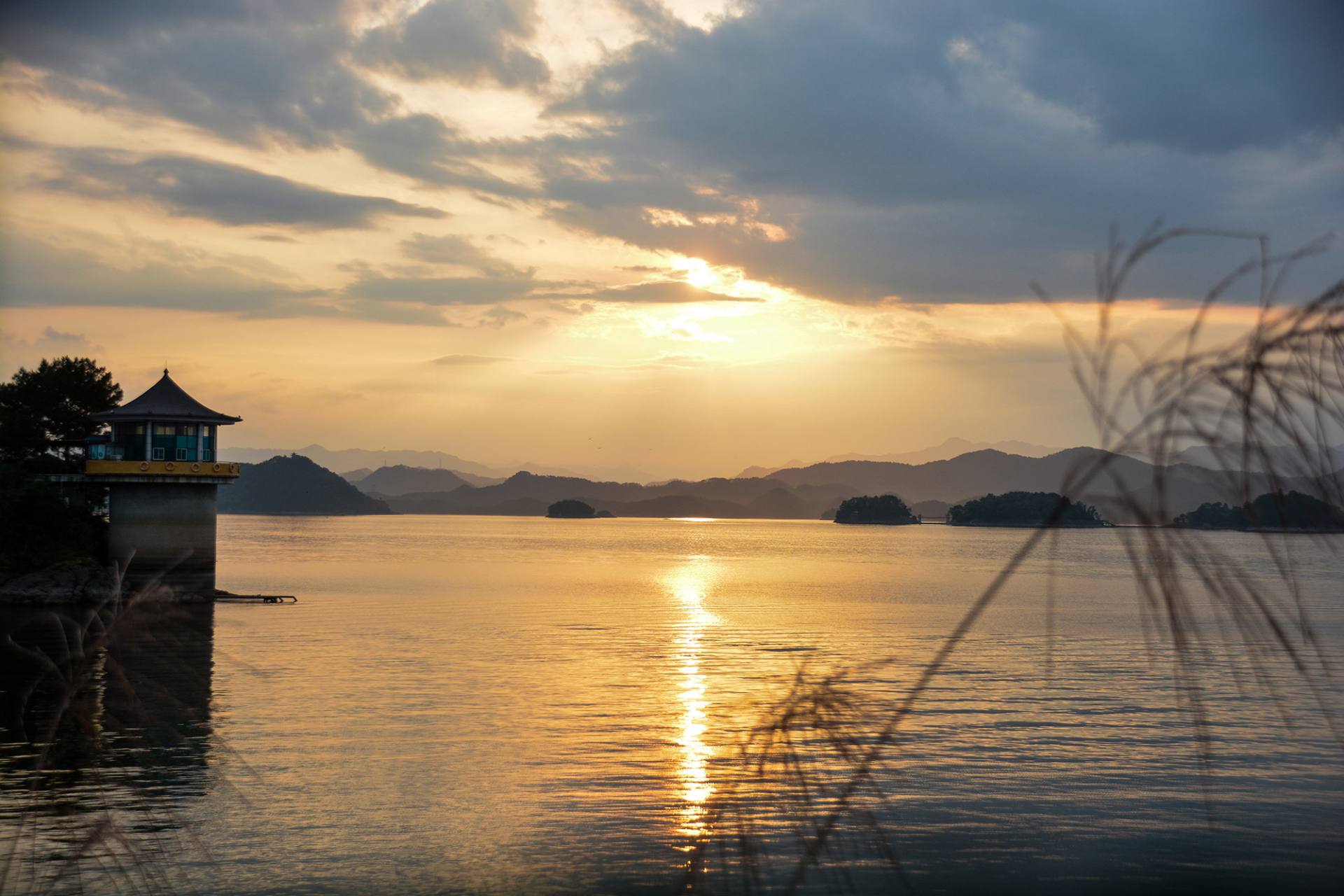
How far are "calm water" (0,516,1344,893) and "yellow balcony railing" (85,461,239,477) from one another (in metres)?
9.34

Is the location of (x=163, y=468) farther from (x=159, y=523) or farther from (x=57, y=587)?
(x=57, y=587)

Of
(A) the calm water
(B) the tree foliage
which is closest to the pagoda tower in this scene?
(B) the tree foliage

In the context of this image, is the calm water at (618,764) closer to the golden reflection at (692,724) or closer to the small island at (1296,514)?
the golden reflection at (692,724)

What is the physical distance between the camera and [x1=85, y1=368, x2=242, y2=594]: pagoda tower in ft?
220

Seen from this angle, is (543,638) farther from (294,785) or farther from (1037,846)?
(1037,846)

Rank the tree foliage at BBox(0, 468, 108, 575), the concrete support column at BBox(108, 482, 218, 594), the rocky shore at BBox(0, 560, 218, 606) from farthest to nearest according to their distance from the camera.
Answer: the concrete support column at BBox(108, 482, 218, 594) → the tree foliage at BBox(0, 468, 108, 575) → the rocky shore at BBox(0, 560, 218, 606)

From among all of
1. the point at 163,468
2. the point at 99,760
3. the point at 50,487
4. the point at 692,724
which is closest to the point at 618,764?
the point at 692,724

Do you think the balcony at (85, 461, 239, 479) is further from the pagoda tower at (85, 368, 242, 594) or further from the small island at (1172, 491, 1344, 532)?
the small island at (1172, 491, 1344, 532)

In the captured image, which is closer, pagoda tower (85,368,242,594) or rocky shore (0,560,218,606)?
rocky shore (0,560,218,606)

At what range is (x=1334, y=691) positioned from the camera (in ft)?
143

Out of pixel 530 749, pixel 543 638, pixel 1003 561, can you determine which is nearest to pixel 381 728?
pixel 530 749

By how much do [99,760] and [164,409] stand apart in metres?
45.4

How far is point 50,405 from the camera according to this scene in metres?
73.8

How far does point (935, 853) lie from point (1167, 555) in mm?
17997
